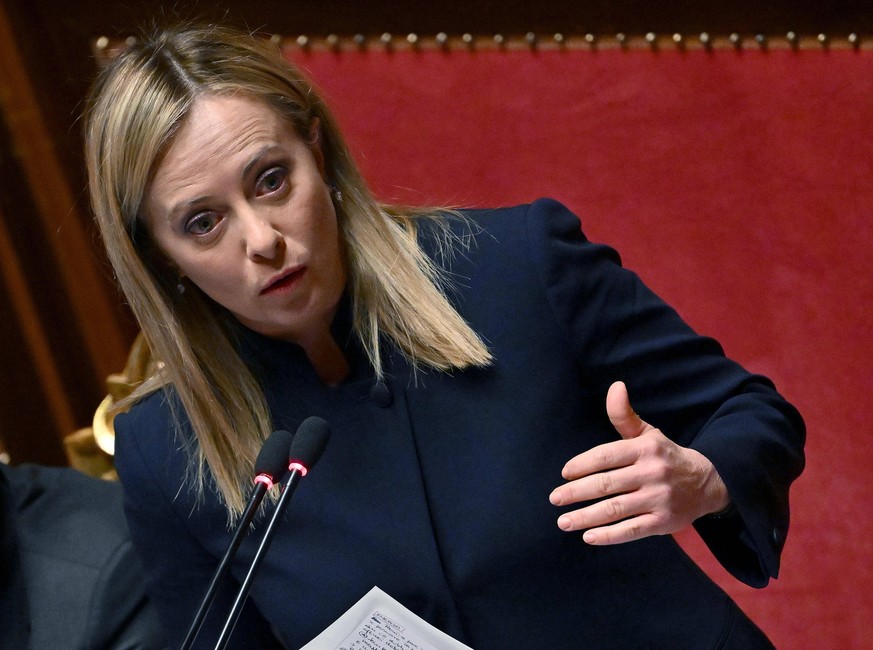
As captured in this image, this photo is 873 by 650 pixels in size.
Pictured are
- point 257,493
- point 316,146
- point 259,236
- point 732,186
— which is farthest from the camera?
point 732,186

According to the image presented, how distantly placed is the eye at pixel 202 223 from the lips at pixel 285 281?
0.07 metres

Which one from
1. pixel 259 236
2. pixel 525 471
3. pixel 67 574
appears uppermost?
pixel 259 236

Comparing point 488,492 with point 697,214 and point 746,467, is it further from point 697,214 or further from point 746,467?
point 697,214

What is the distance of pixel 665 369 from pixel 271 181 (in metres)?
0.38

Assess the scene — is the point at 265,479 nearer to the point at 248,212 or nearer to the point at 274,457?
the point at 274,457

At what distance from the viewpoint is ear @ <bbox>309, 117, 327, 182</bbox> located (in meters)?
1.01

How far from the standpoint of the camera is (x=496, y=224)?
103cm

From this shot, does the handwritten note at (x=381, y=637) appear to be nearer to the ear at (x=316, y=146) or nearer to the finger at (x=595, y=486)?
the finger at (x=595, y=486)

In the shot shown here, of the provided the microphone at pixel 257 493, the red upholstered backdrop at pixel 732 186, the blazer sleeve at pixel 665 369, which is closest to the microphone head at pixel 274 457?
the microphone at pixel 257 493

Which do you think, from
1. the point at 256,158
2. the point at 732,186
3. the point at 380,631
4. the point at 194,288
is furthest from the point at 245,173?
the point at 732,186

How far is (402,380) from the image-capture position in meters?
1.00

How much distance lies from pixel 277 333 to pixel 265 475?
0.31 metres

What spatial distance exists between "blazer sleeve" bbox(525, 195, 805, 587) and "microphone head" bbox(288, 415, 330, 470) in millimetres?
281

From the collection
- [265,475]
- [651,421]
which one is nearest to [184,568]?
[265,475]
